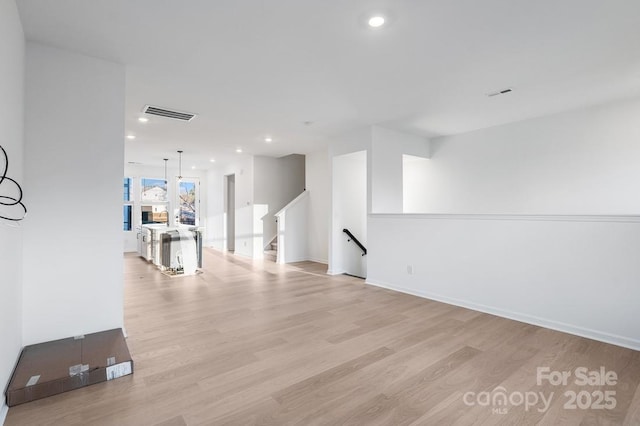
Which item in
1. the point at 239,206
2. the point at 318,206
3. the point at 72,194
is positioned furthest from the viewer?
the point at 239,206

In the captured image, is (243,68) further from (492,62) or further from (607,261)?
(607,261)

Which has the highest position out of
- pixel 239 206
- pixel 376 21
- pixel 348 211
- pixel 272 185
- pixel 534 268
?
pixel 376 21

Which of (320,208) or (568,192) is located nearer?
(568,192)

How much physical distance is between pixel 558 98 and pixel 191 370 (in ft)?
16.6

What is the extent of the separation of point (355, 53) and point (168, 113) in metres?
3.03

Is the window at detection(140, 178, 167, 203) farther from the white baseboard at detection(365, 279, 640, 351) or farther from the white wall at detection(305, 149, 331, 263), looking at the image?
the white baseboard at detection(365, 279, 640, 351)

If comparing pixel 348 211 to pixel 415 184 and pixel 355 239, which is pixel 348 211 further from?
pixel 415 184

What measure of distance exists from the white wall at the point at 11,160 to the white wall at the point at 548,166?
5.87 meters

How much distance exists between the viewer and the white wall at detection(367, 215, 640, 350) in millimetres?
2781

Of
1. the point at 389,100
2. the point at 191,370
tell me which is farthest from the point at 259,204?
the point at 191,370

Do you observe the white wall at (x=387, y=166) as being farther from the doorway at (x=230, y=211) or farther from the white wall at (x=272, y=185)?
the doorway at (x=230, y=211)

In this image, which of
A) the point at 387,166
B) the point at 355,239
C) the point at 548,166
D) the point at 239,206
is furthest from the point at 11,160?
the point at 239,206

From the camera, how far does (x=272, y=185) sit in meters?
8.12

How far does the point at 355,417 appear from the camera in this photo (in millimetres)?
1741
